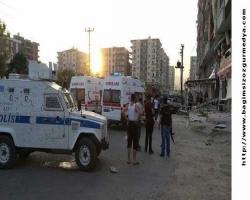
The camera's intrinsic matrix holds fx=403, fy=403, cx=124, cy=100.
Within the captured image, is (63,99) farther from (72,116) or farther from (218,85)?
(218,85)

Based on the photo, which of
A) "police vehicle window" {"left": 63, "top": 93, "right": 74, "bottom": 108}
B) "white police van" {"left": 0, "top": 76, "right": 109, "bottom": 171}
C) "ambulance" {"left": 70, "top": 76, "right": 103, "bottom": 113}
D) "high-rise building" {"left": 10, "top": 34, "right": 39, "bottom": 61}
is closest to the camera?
"white police van" {"left": 0, "top": 76, "right": 109, "bottom": 171}

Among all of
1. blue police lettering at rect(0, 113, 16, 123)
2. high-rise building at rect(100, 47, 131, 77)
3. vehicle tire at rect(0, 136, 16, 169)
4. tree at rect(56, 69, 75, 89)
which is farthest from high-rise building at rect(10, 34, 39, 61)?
vehicle tire at rect(0, 136, 16, 169)

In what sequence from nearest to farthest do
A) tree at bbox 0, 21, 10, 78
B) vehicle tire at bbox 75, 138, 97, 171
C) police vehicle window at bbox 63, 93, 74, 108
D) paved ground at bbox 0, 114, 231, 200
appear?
paved ground at bbox 0, 114, 231, 200
vehicle tire at bbox 75, 138, 97, 171
police vehicle window at bbox 63, 93, 74, 108
tree at bbox 0, 21, 10, 78

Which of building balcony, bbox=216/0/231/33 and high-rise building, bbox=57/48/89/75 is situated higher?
high-rise building, bbox=57/48/89/75

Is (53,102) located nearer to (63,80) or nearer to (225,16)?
(63,80)

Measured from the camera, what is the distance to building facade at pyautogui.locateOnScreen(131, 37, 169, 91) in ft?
496

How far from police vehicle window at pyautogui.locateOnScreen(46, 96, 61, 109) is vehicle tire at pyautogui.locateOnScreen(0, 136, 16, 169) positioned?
4.82 feet

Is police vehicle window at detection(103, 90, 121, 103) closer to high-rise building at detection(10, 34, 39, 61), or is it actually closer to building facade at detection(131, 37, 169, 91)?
high-rise building at detection(10, 34, 39, 61)

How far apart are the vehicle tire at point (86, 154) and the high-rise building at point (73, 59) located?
139m

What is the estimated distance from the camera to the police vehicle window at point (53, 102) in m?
11.0

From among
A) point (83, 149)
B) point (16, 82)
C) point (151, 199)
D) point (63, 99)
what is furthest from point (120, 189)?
point (16, 82)

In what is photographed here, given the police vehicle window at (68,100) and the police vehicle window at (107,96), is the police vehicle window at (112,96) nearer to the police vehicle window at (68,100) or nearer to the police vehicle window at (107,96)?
the police vehicle window at (107,96)

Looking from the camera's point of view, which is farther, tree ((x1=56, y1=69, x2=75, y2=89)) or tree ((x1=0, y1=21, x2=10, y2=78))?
tree ((x1=0, y1=21, x2=10, y2=78))

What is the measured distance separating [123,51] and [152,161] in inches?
5729
